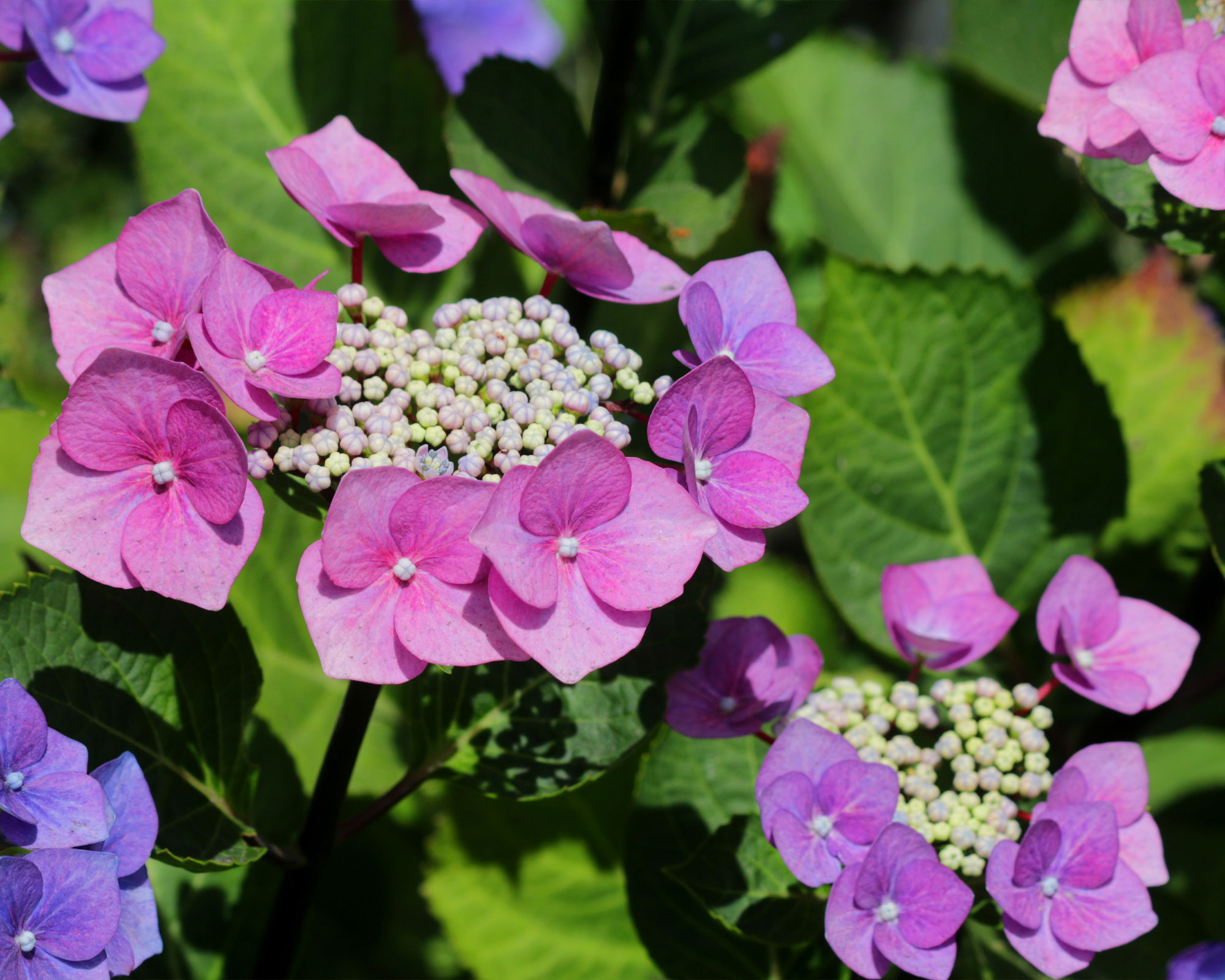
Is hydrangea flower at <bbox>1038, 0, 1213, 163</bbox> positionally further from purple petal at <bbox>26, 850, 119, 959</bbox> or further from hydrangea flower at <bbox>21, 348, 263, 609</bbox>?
purple petal at <bbox>26, 850, 119, 959</bbox>

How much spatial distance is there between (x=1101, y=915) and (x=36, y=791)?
602 mm

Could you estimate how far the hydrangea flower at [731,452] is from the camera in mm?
585

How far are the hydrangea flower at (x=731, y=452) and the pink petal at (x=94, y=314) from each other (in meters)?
0.28

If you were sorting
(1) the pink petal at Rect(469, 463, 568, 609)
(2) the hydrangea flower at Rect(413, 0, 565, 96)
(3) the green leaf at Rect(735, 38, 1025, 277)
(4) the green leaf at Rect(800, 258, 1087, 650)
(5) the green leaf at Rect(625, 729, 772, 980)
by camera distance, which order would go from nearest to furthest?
(1) the pink petal at Rect(469, 463, 568, 609) < (5) the green leaf at Rect(625, 729, 772, 980) < (4) the green leaf at Rect(800, 258, 1087, 650) < (3) the green leaf at Rect(735, 38, 1025, 277) < (2) the hydrangea flower at Rect(413, 0, 565, 96)

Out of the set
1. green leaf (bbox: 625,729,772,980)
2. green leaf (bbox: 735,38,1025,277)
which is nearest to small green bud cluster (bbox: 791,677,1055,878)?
green leaf (bbox: 625,729,772,980)

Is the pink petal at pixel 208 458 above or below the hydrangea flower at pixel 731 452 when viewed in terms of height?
below

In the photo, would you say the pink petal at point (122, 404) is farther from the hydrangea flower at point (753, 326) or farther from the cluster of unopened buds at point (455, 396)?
the hydrangea flower at point (753, 326)

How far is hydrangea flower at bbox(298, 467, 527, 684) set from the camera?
0.55m

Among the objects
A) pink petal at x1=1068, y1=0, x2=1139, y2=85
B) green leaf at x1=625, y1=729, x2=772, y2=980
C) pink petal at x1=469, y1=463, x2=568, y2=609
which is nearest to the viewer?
pink petal at x1=469, y1=463, x2=568, y2=609

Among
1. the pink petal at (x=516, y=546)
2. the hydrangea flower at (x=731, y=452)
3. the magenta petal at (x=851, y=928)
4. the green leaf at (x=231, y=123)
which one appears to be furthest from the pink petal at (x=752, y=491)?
the green leaf at (x=231, y=123)

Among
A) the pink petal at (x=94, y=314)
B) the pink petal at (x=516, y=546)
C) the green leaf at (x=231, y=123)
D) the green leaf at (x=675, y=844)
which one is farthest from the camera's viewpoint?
the green leaf at (x=231, y=123)

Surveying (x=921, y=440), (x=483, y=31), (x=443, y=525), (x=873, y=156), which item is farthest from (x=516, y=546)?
(x=483, y=31)

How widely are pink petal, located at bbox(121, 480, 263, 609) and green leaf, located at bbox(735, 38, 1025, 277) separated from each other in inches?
39.0

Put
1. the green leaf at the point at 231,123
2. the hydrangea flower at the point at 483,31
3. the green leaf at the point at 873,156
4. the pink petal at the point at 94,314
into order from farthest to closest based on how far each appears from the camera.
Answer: the hydrangea flower at the point at 483,31, the green leaf at the point at 873,156, the green leaf at the point at 231,123, the pink petal at the point at 94,314
